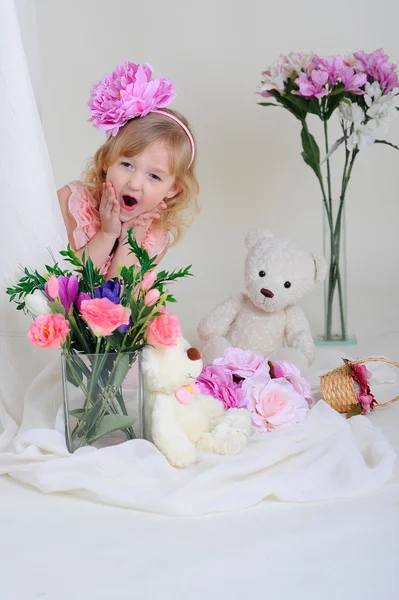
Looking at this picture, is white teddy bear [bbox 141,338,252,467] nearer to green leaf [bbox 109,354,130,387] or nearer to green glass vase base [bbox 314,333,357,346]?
green leaf [bbox 109,354,130,387]

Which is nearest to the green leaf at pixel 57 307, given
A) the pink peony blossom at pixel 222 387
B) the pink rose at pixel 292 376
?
the pink peony blossom at pixel 222 387

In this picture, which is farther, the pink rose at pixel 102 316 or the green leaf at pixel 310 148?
the green leaf at pixel 310 148

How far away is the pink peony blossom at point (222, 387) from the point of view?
1.75m

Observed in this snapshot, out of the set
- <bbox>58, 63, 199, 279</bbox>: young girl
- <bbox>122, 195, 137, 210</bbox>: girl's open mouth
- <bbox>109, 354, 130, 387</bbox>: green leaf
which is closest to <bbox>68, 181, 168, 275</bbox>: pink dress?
<bbox>58, 63, 199, 279</bbox>: young girl

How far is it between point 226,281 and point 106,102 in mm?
1512

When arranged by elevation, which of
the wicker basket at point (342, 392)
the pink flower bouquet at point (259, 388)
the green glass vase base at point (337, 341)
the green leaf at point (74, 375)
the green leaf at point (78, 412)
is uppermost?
the green leaf at point (74, 375)

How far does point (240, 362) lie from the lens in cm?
186

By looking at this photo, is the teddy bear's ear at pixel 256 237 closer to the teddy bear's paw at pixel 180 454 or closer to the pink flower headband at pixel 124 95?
the pink flower headband at pixel 124 95

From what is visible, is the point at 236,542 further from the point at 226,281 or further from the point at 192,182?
the point at 226,281

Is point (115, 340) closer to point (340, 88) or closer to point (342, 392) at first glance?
point (342, 392)

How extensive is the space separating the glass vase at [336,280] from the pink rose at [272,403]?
3.62 feet

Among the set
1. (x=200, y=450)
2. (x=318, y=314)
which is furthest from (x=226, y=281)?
(x=200, y=450)

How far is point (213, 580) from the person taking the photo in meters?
1.17

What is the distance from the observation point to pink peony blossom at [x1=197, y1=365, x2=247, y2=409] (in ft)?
5.74
